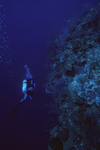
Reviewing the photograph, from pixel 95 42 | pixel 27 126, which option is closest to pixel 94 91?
pixel 95 42

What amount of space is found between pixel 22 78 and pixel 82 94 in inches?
489

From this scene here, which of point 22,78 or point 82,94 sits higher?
point 22,78

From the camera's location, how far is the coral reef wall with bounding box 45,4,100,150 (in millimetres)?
3180

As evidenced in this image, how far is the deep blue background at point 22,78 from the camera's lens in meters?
12.0

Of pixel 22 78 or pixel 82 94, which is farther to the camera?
pixel 22 78

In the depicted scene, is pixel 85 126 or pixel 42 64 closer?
pixel 85 126

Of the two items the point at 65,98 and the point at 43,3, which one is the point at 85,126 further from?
the point at 43,3

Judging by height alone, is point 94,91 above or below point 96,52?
below

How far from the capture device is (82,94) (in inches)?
136

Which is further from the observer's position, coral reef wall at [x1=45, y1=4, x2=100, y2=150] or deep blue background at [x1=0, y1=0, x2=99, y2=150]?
deep blue background at [x1=0, y1=0, x2=99, y2=150]

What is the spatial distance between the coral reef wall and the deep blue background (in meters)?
6.49

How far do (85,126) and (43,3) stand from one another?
31867 millimetres

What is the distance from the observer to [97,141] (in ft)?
9.39

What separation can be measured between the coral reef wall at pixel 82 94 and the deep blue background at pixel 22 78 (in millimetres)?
6488
